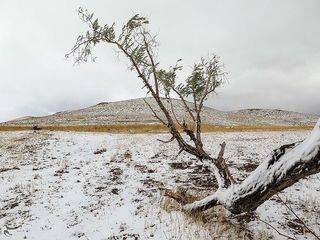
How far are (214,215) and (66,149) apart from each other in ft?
50.6

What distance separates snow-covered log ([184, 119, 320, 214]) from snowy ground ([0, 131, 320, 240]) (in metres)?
0.86

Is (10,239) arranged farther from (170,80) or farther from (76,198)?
(170,80)

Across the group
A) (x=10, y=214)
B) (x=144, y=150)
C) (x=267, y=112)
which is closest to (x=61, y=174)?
(x=10, y=214)

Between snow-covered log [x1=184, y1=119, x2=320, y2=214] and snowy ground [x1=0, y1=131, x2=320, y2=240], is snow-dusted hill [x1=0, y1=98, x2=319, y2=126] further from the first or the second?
snow-covered log [x1=184, y1=119, x2=320, y2=214]

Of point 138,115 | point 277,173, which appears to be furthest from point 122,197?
point 138,115

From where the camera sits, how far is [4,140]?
95.0 ft

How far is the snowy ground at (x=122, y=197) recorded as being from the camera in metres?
10.8

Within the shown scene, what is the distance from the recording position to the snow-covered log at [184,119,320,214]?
6438mm

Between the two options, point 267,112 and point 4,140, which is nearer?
point 4,140

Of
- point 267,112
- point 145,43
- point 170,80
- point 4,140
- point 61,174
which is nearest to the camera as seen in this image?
point 145,43

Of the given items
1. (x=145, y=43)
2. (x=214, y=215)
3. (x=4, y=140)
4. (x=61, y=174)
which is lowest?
(x=214, y=215)

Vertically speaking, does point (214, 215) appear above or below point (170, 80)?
below

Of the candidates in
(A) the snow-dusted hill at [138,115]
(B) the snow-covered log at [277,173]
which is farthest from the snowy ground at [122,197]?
(A) the snow-dusted hill at [138,115]

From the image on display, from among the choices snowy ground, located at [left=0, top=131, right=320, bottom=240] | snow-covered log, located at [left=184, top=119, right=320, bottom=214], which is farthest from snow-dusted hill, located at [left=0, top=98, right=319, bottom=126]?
snow-covered log, located at [left=184, top=119, right=320, bottom=214]
